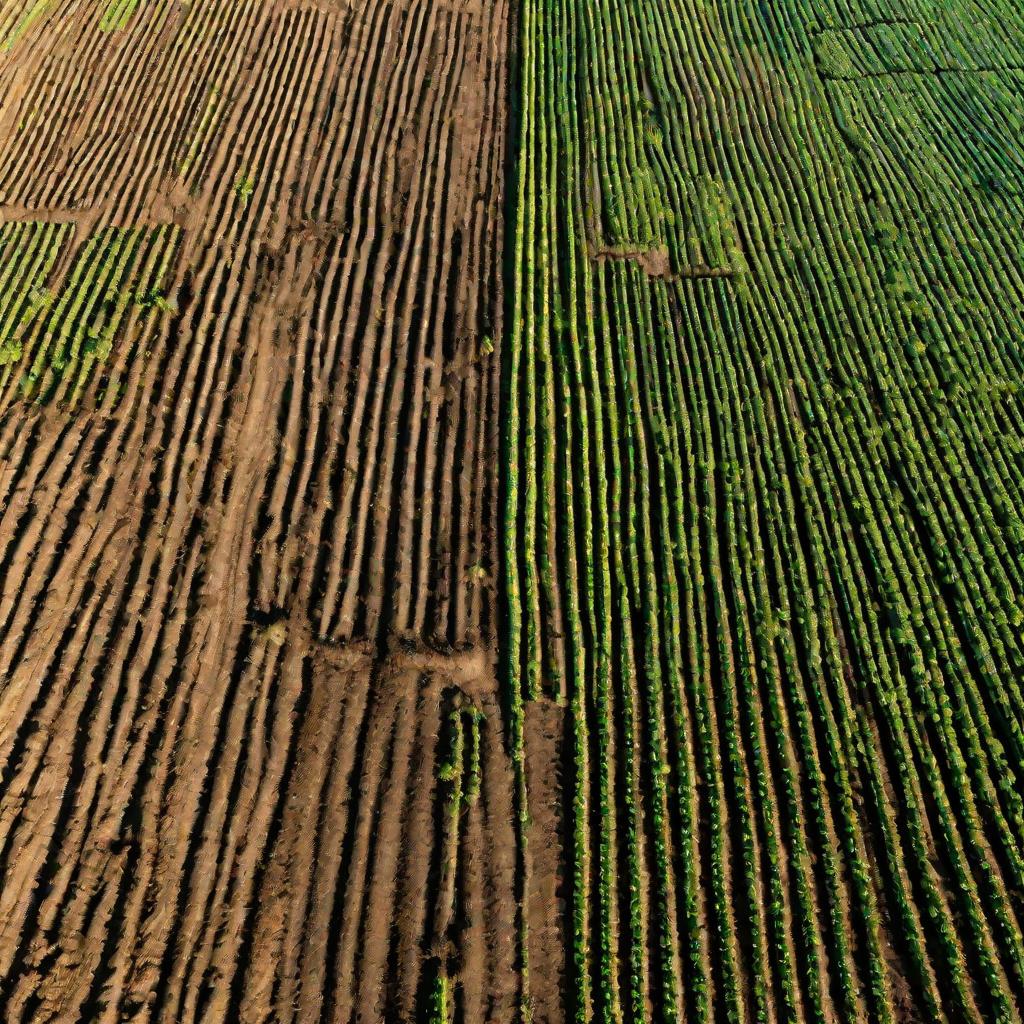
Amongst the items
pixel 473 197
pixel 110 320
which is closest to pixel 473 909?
pixel 110 320

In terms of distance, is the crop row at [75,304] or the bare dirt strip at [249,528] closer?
the bare dirt strip at [249,528]

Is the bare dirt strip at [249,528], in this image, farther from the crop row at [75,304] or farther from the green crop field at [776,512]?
the green crop field at [776,512]

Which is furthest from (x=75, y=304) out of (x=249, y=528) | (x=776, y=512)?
(x=776, y=512)

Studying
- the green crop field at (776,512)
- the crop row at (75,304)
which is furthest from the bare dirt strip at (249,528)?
the green crop field at (776,512)

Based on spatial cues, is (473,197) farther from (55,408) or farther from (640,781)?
(640,781)

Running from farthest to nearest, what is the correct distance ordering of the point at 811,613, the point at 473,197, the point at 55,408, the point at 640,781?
the point at 473,197 → the point at 55,408 → the point at 811,613 → the point at 640,781
